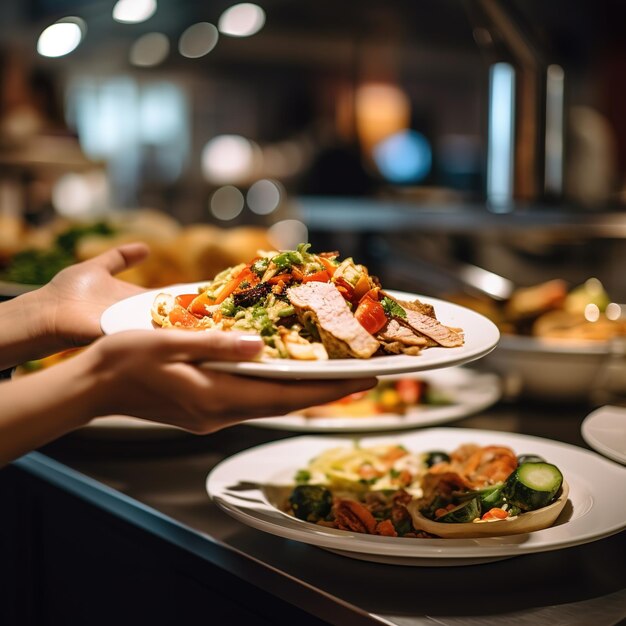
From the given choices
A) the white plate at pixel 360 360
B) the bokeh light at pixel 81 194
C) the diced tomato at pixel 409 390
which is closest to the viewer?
the white plate at pixel 360 360

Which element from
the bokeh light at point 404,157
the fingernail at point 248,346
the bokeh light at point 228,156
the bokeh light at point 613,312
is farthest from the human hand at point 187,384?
the bokeh light at point 404,157

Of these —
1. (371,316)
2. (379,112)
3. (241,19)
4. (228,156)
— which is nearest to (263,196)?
(228,156)

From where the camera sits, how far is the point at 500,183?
237cm

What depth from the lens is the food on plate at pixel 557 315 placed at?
6.22ft

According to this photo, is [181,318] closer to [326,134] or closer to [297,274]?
[297,274]

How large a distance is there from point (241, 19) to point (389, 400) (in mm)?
1494

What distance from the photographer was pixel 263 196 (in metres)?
10.0

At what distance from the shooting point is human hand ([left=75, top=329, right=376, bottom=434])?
37.0 inches

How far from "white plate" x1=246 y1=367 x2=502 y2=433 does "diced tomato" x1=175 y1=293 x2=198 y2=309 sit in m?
0.28

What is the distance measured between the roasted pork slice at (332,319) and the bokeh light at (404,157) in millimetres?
11647

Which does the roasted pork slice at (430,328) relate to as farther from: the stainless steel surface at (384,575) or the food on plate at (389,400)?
the food on plate at (389,400)

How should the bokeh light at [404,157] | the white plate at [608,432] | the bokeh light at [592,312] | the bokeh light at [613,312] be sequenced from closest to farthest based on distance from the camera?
1. the white plate at [608,432]
2. the bokeh light at [592,312]
3. the bokeh light at [613,312]
4. the bokeh light at [404,157]

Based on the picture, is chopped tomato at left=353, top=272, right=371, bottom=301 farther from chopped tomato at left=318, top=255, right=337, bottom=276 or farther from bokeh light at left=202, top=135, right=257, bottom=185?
bokeh light at left=202, top=135, right=257, bottom=185

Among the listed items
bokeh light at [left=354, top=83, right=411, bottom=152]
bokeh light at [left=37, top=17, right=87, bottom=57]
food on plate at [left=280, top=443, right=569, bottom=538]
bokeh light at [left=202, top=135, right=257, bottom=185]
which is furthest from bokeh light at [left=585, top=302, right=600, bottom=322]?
bokeh light at [left=354, top=83, right=411, bottom=152]
